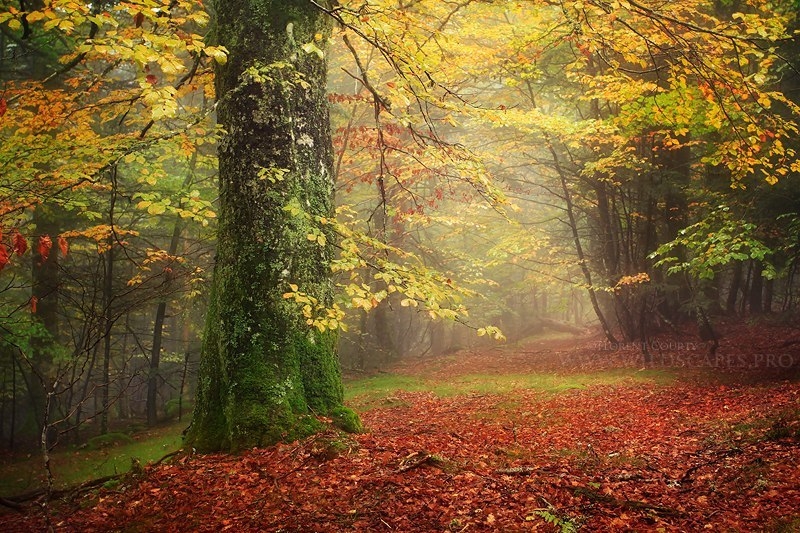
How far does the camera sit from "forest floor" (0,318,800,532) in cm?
358

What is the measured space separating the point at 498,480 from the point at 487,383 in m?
9.38

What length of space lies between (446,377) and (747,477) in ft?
40.9

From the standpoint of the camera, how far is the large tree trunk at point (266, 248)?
16.4 feet

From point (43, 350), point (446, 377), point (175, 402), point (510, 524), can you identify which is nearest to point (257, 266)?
point (510, 524)

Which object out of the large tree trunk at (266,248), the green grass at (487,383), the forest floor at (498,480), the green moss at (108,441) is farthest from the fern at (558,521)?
the green moss at (108,441)

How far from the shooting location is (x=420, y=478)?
4.29 meters

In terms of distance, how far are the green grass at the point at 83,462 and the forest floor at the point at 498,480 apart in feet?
14.7

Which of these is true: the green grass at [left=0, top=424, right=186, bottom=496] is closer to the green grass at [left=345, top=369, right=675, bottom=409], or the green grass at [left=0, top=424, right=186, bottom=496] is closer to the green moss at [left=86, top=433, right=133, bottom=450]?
the green moss at [left=86, top=433, right=133, bottom=450]

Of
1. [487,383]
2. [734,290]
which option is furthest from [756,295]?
[487,383]

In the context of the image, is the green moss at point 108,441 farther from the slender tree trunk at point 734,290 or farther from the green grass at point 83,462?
the slender tree trunk at point 734,290

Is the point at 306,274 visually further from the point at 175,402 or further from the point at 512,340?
the point at 512,340

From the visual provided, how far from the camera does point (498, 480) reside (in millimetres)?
4273

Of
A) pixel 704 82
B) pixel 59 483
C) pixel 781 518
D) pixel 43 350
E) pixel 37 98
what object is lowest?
pixel 59 483

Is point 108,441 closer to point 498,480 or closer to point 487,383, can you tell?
point 487,383
